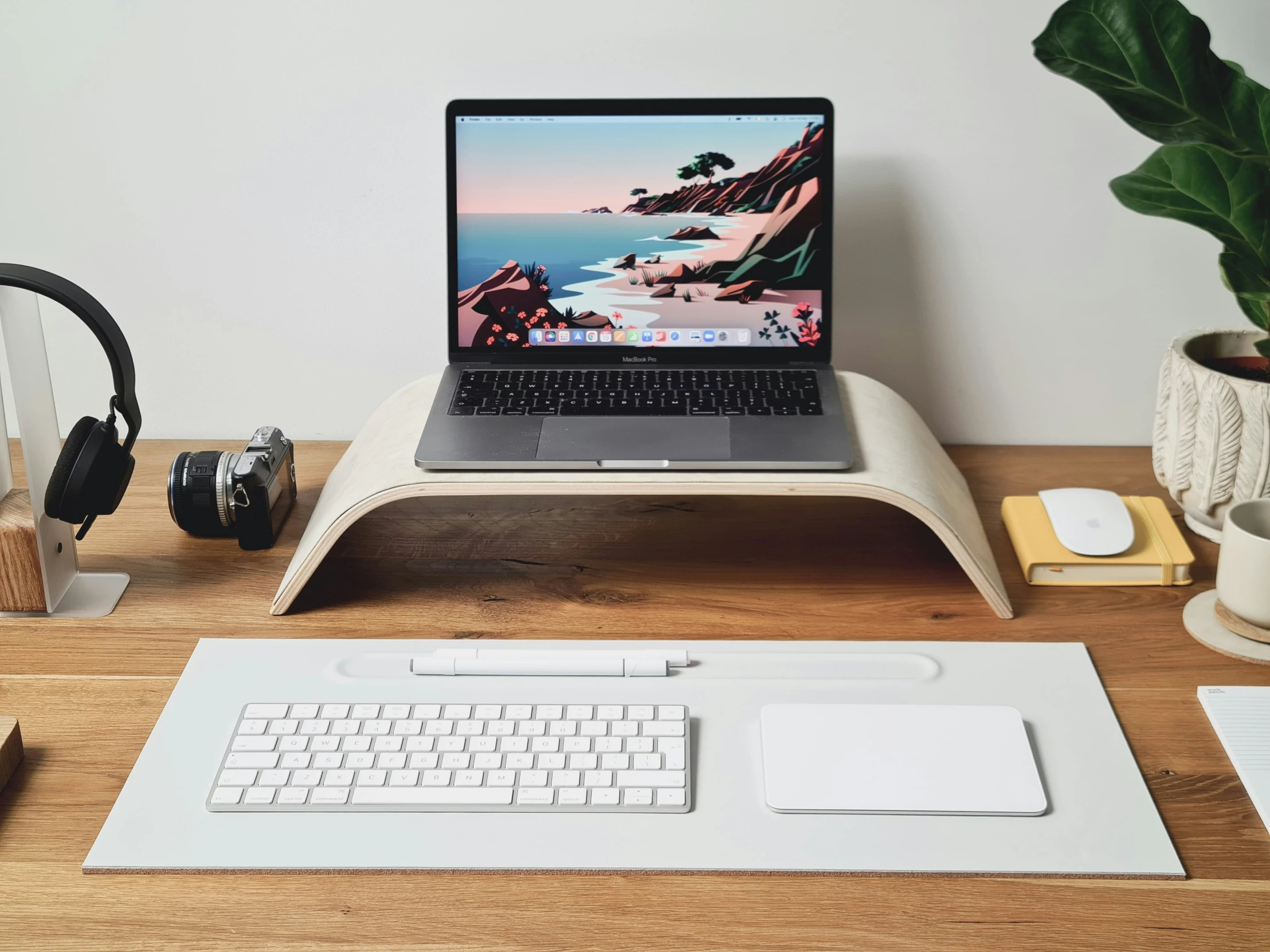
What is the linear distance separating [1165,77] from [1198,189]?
120mm

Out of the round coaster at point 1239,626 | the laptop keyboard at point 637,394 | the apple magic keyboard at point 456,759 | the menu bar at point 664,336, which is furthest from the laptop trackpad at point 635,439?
the round coaster at point 1239,626

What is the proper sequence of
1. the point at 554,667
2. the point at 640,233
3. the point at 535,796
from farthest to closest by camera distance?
the point at 640,233 → the point at 554,667 → the point at 535,796

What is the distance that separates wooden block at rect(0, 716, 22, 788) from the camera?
733mm

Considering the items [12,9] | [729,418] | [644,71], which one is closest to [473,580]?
[729,418]

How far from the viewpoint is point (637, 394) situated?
1.01m

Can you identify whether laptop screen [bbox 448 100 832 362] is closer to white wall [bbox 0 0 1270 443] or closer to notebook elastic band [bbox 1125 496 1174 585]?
white wall [bbox 0 0 1270 443]

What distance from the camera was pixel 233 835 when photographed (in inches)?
27.1

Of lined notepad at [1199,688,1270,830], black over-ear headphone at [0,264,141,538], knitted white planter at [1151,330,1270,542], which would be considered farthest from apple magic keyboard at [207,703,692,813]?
knitted white planter at [1151,330,1270,542]

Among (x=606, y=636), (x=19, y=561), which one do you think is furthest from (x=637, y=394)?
(x=19, y=561)

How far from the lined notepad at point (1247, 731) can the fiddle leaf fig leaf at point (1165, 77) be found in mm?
416

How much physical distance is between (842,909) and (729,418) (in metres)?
0.46

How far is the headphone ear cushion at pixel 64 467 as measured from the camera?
0.89 metres

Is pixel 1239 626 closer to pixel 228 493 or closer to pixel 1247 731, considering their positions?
pixel 1247 731

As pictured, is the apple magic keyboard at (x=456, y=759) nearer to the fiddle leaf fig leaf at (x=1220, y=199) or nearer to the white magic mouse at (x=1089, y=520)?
the white magic mouse at (x=1089, y=520)
